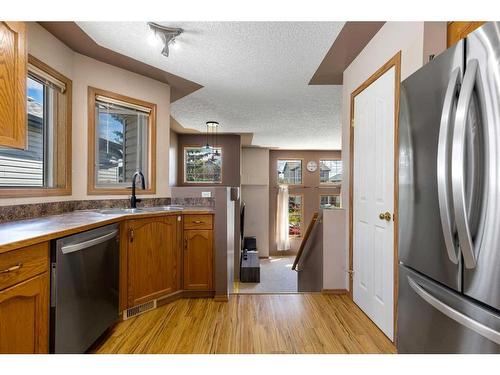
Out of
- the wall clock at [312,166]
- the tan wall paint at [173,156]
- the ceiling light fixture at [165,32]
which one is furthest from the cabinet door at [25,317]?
the wall clock at [312,166]

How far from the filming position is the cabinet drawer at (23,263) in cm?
106

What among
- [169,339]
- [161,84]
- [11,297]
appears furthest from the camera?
[161,84]

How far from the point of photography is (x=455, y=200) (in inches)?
33.2

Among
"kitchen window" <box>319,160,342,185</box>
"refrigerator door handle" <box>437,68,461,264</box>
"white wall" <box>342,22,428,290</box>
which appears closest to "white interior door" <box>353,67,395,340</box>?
"white wall" <box>342,22,428,290</box>

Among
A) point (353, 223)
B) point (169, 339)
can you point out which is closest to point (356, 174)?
point (353, 223)

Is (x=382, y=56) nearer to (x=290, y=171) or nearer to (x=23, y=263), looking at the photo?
(x=23, y=263)

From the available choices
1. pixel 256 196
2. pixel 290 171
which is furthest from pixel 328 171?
pixel 256 196

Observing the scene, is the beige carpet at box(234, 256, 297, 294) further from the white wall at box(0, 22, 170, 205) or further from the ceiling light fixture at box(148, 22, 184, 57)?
the ceiling light fixture at box(148, 22, 184, 57)

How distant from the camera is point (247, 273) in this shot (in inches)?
230

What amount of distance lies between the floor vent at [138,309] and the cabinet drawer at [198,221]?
2.47ft

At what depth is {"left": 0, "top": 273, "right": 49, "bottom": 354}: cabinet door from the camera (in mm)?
1081

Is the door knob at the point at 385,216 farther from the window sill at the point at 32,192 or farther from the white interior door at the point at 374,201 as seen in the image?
the window sill at the point at 32,192

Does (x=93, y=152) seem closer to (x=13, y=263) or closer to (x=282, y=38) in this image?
(x=13, y=263)
